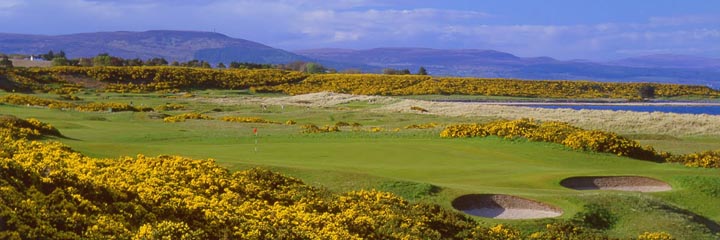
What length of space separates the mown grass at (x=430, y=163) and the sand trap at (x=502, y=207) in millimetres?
219

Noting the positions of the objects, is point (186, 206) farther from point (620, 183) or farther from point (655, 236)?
point (620, 183)

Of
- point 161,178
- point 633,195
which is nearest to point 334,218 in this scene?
point 161,178

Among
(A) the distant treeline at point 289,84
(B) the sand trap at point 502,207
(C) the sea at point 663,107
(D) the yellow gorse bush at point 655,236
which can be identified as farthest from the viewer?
(C) the sea at point 663,107

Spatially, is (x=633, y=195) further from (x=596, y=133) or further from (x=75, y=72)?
(x=75, y=72)

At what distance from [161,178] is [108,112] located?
31170 millimetres

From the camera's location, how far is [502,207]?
18047 millimetres

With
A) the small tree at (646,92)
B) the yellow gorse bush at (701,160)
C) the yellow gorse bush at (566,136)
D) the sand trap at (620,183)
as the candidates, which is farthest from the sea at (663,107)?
the sand trap at (620,183)

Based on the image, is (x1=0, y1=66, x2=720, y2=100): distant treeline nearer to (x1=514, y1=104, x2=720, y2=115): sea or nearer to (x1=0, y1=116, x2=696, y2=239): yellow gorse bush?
(x1=514, y1=104, x2=720, y2=115): sea

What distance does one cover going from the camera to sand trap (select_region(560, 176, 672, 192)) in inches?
871

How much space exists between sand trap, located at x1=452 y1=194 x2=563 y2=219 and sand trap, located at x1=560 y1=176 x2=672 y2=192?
4416mm

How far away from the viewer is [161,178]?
14.8 metres

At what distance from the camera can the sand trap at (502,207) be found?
17484 millimetres

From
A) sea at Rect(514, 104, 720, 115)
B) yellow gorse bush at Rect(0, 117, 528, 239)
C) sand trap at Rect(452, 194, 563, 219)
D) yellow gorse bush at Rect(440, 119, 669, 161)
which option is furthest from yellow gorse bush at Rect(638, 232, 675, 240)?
sea at Rect(514, 104, 720, 115)

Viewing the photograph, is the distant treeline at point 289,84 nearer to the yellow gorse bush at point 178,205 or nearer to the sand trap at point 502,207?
the yellow gorse bush at point 178,205
